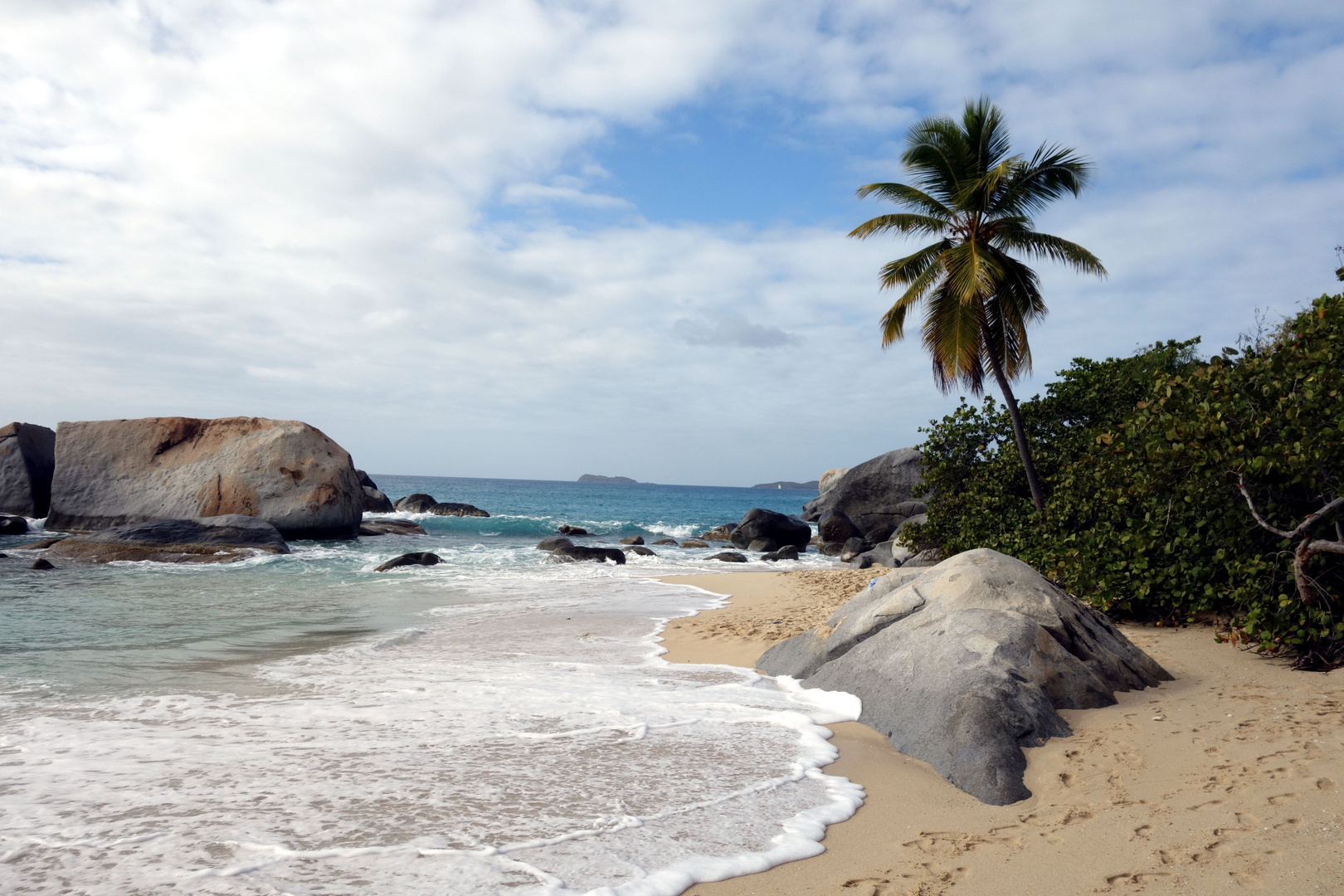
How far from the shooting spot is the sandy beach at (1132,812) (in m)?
3.20

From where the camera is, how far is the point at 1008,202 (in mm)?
13461

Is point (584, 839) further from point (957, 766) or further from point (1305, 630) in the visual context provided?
point (1305, 630)

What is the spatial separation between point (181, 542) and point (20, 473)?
36.7 ft

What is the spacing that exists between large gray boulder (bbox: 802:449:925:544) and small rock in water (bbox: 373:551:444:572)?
17.0m

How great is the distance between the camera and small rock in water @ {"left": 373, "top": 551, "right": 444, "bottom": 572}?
1805cm

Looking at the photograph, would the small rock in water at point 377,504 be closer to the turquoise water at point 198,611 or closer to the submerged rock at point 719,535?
the submerged rock at point 719,535

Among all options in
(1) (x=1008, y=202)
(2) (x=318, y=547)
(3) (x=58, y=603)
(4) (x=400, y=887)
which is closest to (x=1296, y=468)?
(4) (x=400, y=887)

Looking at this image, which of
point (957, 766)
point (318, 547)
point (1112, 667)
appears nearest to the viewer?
point (957, 766)

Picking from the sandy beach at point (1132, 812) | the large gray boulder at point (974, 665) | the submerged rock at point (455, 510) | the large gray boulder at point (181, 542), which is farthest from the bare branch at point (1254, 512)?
the submerged rock at point (455, 510)

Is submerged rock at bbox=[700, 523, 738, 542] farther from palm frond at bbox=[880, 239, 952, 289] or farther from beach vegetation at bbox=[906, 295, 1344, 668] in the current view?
beach vegetation at bbox=[906, 295, 1344, 668]

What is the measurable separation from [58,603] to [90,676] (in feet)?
18.6

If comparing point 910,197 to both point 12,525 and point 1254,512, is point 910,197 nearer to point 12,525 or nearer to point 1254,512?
A: point 1254,512

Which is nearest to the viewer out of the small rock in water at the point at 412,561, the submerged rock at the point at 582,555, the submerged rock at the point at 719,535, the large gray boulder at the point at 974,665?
the large gray boulder at the point at 974,665

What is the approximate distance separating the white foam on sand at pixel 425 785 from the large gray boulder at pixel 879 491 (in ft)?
78.4
